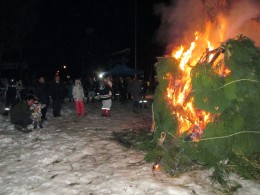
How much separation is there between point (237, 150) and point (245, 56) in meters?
1.91

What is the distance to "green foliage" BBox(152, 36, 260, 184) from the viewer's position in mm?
5996

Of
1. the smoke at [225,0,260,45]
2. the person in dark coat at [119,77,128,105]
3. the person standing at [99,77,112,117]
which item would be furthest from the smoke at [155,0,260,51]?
the person in dark coat at [119,77,128,105]

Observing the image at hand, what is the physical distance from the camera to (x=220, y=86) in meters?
6.04

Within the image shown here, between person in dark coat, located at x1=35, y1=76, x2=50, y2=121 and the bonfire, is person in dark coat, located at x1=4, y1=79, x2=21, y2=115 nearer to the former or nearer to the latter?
person in dark coat, located at x1=35, y1=76, x2=50, y2=121

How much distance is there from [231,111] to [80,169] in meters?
3.40

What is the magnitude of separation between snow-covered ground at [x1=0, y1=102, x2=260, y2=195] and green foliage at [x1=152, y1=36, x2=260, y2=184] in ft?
1.25

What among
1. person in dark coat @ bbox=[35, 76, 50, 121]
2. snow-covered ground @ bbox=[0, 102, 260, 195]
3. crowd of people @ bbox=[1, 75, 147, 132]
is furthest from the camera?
person in dark coat @ bbox=[35, 76, 50, 121]

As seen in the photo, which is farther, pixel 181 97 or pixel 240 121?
pixel 181 97

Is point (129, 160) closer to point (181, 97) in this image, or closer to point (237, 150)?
point (181, 97)

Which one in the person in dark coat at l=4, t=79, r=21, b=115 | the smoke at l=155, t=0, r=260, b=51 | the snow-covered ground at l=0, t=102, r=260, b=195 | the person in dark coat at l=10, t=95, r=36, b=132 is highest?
the smoke at l=155, t=0, r=260, b=51

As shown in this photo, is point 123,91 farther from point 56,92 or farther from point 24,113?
point 24,113

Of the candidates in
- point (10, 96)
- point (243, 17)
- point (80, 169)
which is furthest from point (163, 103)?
point (10, 96)

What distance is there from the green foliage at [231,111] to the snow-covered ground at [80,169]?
1.25 ft

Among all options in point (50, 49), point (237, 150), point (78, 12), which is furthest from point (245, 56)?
point (78, 12)
